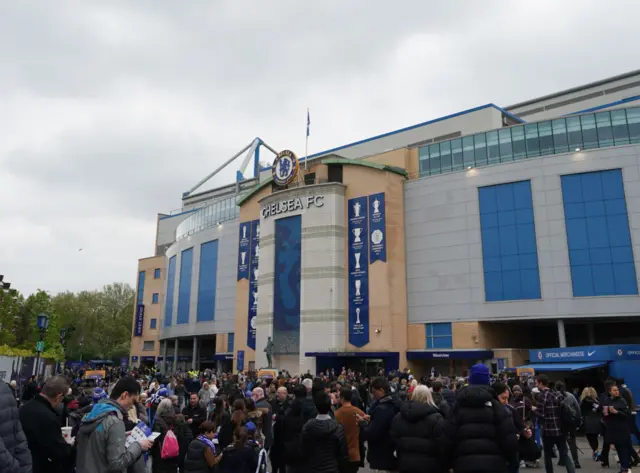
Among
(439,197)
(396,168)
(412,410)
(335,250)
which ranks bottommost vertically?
(412,410)

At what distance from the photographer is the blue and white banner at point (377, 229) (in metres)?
42.7

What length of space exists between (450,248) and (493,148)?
8604mm

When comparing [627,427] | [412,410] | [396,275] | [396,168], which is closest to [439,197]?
[396,168]

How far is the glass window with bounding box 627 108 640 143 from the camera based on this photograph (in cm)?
3716

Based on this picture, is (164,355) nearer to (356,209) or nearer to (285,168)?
(285,168)

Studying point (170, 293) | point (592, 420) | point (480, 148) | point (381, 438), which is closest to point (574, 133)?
point (480, 148)

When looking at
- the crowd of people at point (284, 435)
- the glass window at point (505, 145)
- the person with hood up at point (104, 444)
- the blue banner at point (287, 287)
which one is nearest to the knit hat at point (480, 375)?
the crowd of people at point (284, 435)

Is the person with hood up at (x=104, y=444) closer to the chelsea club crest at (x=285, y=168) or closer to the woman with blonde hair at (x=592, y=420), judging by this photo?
the woman with blonde hair at (x=592, y=420)

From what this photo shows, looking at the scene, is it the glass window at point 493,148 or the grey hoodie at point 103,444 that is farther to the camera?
the glass window at point 493,148

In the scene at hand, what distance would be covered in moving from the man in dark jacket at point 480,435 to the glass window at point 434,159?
39.2m

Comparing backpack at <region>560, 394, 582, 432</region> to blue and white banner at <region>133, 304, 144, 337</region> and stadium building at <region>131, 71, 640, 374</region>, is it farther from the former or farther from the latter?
blue and white banner at <region>133, 304, 144, 337</region>

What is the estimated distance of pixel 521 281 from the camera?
38188 millimetres

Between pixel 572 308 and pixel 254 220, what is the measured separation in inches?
1197

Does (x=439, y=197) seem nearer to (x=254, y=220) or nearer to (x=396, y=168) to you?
(x=396, y=168)
